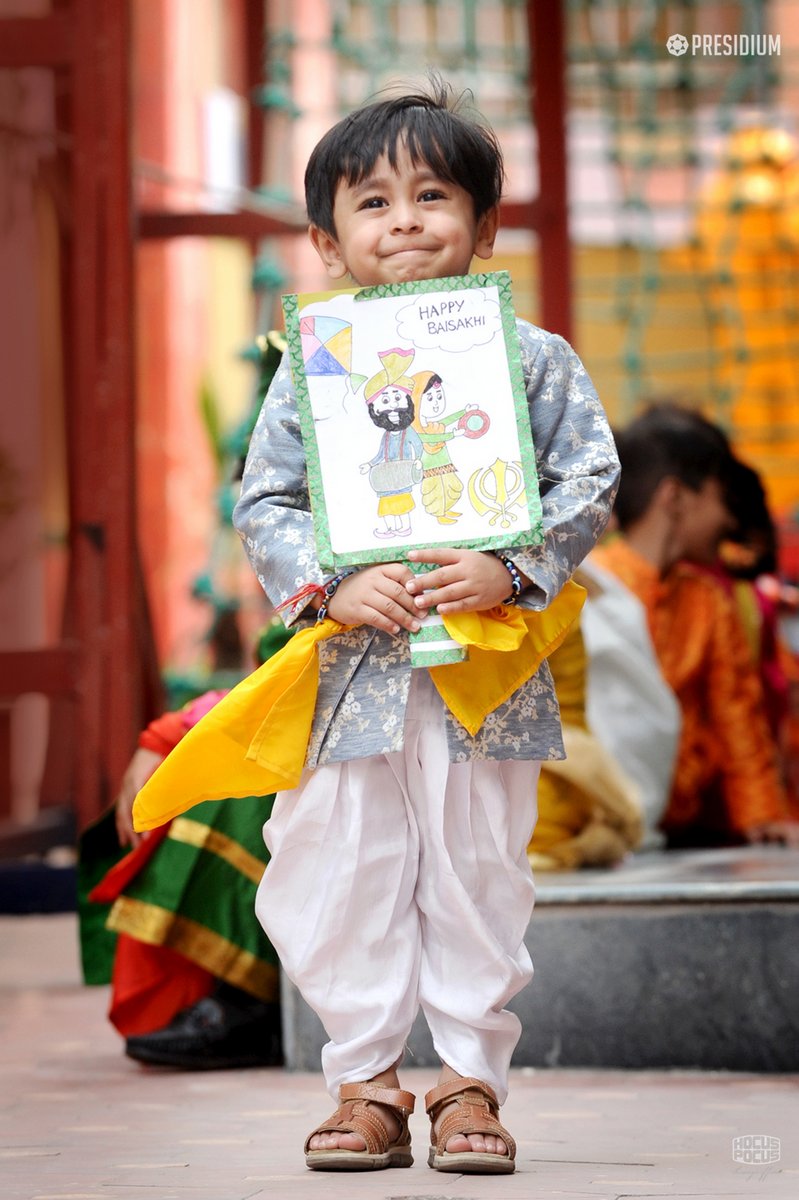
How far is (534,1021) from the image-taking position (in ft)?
9.55

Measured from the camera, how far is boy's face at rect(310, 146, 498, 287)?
2.11m

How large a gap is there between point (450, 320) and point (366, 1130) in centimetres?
91

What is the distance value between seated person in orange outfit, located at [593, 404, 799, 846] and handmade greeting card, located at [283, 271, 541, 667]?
2.06 m

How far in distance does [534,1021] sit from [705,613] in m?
1.51

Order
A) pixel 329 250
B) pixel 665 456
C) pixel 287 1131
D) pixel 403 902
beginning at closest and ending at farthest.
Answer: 1. pixel 403 902
2. pixel 329 250
3. pixel 287 1131
4. pixel 665 456

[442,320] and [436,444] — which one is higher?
[442,320]

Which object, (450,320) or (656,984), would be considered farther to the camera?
(656,984)

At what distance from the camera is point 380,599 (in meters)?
2.03

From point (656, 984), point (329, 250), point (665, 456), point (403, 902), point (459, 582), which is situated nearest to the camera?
point (459, 582)

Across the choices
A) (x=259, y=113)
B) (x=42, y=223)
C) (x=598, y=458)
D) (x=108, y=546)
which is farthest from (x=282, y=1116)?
(x=259, y=113)

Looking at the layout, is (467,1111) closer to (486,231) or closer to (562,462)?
(562,462)

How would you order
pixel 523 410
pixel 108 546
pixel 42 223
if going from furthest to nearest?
pixel 42 223
pixel 108 546
pixel 523 410

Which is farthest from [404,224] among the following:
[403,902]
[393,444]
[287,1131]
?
[287,1131]

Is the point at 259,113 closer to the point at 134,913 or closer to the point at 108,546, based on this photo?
the point at 108,546
